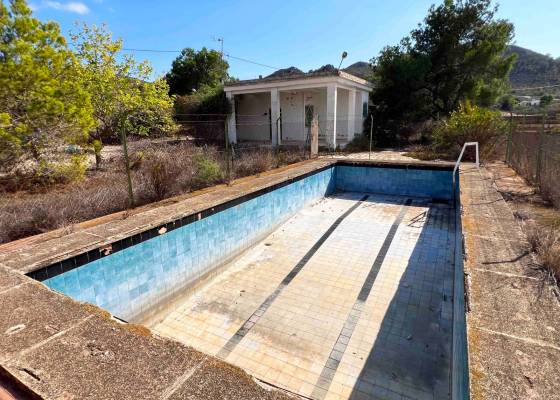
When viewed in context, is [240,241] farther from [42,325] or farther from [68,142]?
[68,142]

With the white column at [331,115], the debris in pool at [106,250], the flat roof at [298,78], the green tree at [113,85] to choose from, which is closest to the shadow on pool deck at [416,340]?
the debris in pool at [106,250]

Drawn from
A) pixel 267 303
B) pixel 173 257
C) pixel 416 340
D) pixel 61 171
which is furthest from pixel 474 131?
pixel 61 171

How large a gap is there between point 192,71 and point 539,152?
2507cm

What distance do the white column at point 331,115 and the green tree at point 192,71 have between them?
14.6 m

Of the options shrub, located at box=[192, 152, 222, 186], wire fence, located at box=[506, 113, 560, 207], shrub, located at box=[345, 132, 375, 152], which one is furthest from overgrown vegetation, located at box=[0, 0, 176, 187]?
shrub, located at box=[345, 132, 375, 152]

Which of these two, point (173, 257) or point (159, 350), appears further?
point (173, 257)

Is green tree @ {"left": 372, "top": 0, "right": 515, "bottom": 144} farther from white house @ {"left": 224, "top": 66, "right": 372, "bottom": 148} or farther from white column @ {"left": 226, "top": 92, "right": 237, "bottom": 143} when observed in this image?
white column @ {"left": 226, "top": 92, "right": 237, "bottom": 143}

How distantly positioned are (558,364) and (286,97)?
17.4 meters

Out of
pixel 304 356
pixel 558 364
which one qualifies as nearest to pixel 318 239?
pixel 304 356

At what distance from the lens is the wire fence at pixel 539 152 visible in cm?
529

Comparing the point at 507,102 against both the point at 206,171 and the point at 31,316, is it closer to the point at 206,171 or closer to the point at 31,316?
the point at 206,171

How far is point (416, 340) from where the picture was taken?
3.10 m

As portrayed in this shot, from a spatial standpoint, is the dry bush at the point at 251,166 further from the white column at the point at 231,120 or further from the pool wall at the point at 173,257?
the white column at the point at 231,120

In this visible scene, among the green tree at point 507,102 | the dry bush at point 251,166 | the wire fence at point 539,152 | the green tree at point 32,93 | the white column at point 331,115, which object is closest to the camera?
the wire fence at point 539,152
